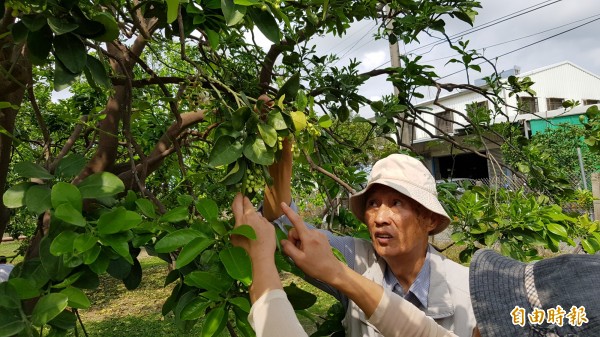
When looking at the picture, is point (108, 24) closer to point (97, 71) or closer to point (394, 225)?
point (97, 71)

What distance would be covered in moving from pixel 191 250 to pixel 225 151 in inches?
9.4

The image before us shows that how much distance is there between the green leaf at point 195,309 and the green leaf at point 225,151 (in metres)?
0.33

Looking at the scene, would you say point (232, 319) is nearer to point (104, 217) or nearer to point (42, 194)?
point (104, 217)

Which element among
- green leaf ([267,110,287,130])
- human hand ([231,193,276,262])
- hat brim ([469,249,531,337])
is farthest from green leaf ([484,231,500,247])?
green leaf ([267,110,287,130])

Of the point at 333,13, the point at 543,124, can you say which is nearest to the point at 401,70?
the point at 333,13

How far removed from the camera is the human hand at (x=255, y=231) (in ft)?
3.93

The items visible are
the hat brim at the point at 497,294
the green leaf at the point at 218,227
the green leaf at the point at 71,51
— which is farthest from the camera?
the green leaf at the point at 218,227

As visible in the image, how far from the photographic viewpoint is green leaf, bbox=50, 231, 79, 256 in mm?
1078

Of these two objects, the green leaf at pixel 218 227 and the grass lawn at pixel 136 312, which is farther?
the grass lawn at pixel 136 312

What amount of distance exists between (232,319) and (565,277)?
79 centimetres

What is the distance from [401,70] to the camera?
254 cm

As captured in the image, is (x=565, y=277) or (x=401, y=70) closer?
(x=565, y=277)

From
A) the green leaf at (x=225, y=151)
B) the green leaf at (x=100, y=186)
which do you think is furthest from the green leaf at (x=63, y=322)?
the green leaf at (x=225, y=151)

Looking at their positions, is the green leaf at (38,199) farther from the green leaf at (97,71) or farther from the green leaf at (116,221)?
the green leaf at (97,71)
